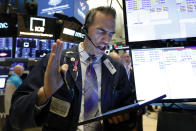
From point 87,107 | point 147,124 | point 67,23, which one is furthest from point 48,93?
point 67,23

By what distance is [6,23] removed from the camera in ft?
12.0

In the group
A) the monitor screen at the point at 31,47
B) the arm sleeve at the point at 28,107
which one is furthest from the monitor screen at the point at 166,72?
the monitor screen at the point at 31,47

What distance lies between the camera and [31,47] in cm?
363

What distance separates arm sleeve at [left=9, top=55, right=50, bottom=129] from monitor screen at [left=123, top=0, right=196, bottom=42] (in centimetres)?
62

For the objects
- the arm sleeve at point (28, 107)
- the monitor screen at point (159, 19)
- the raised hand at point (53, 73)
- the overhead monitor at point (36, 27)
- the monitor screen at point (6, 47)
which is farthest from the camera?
the overhead monitor at point (36, 27)

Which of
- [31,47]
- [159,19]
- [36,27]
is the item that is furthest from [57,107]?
[36,27]

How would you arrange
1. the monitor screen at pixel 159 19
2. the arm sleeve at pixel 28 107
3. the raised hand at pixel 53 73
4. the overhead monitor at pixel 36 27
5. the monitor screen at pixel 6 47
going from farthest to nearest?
the overhead monitor at pixel 36 27 → the monitor screen at pixel 6 47 → the monitor screen at pixel 159 19 → the arm sleeve at pixel 28 107 → the raised hand at pixel 53 73

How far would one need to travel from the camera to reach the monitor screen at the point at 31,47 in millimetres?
3529

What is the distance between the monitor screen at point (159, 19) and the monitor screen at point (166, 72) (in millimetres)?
105

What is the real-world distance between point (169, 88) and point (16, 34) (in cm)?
354

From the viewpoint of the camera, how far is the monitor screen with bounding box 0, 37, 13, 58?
3475 millimetres

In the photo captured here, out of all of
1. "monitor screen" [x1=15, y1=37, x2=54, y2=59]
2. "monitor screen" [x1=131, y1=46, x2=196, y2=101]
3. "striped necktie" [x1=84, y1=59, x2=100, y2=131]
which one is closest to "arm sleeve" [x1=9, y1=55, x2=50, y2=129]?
"striped necktie" [x1=84, y1=59, x2=100, y2=131]

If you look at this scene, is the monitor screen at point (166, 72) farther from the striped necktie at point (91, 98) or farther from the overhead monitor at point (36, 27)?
the overhead monitor at point (36, 27)

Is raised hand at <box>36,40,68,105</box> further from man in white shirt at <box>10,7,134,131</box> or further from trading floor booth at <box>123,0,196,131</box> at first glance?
trading floor booth at <box>123,0,196,131</box>
